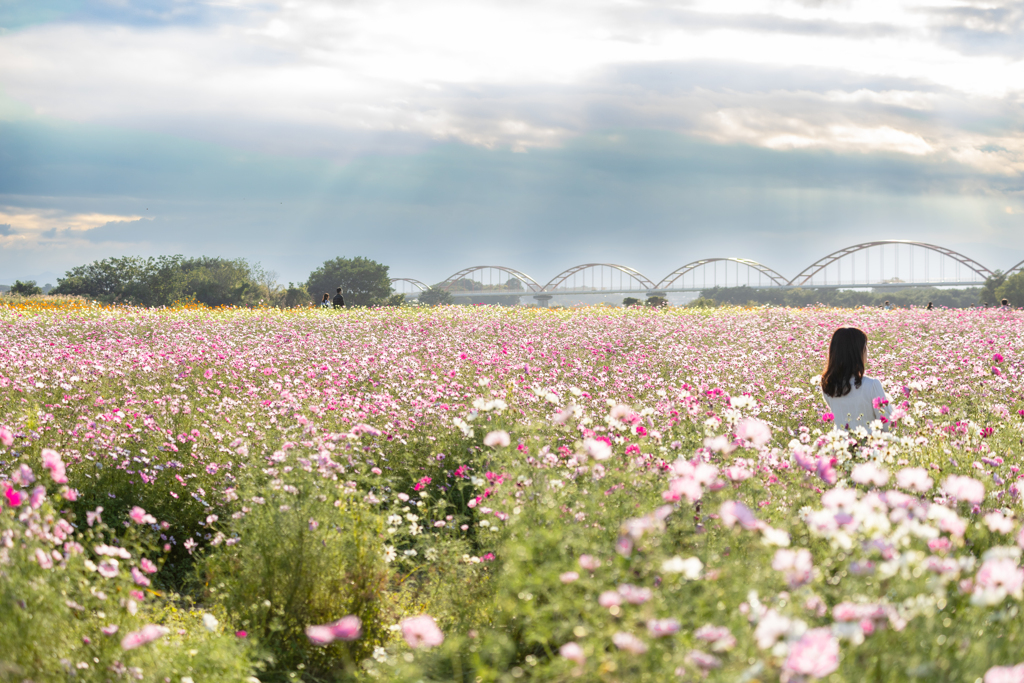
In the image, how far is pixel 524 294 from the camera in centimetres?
9219

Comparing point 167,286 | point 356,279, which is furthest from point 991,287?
point 167,286

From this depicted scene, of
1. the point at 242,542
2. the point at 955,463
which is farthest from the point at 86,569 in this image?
the point at 955,463

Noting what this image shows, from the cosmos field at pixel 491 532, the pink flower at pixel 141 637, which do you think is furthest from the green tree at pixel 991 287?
the pink flower at pixel 141 637

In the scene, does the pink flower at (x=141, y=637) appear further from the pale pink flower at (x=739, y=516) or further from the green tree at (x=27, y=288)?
the green tree at (x=27, y=288)

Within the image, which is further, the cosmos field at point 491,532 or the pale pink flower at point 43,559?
the pale pink flower at point 43,559

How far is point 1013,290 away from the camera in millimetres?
56500

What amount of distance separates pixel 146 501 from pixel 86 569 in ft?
7.49

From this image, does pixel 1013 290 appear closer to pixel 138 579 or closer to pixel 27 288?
pixel 138 579

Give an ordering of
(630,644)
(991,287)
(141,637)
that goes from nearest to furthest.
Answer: (630,644) < (141,637) < (991,287)

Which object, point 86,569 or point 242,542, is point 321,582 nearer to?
point 242,542

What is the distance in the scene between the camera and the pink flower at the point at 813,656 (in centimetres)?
148

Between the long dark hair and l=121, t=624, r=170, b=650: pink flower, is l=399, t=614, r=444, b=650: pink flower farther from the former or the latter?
the long dark hair

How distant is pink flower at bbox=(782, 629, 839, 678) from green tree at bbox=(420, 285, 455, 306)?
276 ft

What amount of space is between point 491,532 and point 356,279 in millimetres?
62256
